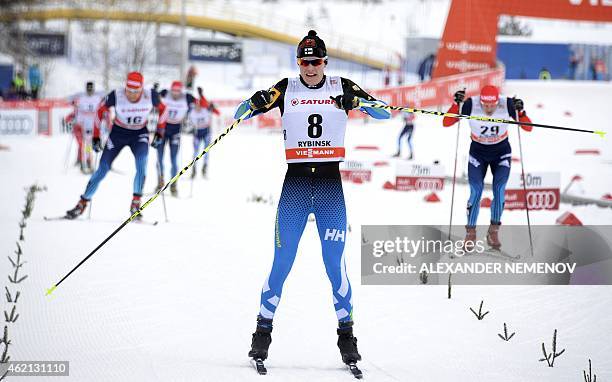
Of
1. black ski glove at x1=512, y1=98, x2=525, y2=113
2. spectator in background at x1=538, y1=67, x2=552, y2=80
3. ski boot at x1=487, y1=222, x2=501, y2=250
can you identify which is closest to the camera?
black ski glove at x1=512, y1=98, x2=525, y2=113

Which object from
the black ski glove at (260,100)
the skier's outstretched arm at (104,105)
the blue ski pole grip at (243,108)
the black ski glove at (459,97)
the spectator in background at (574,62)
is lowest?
the skier's outstretched arm at (104,105)

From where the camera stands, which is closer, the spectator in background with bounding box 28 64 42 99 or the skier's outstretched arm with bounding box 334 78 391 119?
the skier's outstretched arm with bounding box 334 78 391 119

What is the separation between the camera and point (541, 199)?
45.9 feet

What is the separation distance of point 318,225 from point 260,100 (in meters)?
0.94

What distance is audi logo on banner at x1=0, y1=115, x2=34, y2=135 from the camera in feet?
102

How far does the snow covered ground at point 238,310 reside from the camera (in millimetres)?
5980

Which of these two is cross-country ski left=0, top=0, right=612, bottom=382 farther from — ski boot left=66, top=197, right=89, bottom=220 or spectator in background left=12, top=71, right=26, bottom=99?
spectator in background left=12, top=71, right=26, bottom=99

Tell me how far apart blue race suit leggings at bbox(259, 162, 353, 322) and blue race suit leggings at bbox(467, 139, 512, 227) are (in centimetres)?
515

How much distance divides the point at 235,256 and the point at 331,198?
4.44 metres

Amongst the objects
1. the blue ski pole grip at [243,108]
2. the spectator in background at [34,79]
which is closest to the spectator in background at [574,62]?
the spectator in background at [34,79]

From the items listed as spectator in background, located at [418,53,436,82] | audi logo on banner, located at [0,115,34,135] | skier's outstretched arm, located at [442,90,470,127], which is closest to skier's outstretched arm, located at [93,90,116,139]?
skier's outstretched arm, located at [442,90,470,127]

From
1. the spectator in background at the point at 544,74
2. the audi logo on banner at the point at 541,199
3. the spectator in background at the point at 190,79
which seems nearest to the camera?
the audi logo on banner at the point at 541,199

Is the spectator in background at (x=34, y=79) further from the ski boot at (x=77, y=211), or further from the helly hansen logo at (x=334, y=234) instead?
the helly hansen logo at (x=334, y=234)

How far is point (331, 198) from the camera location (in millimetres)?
5918
